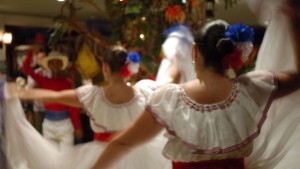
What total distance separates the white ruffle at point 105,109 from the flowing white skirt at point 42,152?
16 centimetres

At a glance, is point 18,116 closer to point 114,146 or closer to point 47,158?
point 47,158

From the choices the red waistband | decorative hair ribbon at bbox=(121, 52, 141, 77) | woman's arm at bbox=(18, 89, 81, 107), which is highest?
decorative hair ribbon at bbox=(121, 52, 141, 77)

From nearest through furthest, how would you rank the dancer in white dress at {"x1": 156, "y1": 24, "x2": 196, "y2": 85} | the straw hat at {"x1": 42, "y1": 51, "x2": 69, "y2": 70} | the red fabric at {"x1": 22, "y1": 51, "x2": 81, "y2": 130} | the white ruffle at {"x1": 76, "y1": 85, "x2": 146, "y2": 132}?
the white ruffle at {"x1": 76, "y1": 85, "x2": 146, "y2": 132}, the dancer in white dress at {"x1": 156, "y1": 24, "x2": 196, "y2": 85}, the red fabric at {"x1": 22, "y1": 51, "x2": 81, "y2": 130}, the straw hat at {"x1": 42, "y1": 51, "x2": 69, "y2": 70}

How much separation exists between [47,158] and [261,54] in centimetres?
170

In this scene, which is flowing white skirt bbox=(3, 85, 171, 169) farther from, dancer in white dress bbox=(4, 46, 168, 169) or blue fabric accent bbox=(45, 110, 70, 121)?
Result: blue fabric accent bbox=(45, 110, 70, 121)

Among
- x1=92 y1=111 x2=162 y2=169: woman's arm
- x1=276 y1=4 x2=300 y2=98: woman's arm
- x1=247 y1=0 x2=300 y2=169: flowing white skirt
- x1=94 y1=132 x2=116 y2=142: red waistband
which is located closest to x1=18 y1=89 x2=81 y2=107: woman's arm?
x1=94 y1=132 x2=116 y2=142: red waistband

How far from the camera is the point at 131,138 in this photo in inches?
63.2

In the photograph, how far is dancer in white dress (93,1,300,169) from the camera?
1536mm

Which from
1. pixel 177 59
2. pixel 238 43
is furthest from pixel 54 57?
pixel 238 43

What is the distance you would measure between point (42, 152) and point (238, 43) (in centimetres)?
175

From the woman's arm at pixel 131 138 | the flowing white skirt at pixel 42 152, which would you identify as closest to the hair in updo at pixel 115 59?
the flowing white skirt at pixel 42 152

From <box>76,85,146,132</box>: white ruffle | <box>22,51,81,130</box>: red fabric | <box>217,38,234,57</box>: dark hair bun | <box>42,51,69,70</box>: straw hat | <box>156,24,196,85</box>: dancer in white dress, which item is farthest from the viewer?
<box>42,51,69,70</box>: straw hat

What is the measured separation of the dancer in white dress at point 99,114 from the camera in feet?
8.80

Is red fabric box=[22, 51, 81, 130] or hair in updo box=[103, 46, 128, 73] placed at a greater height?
hair in updo box=[103, 46, 128, 73]
